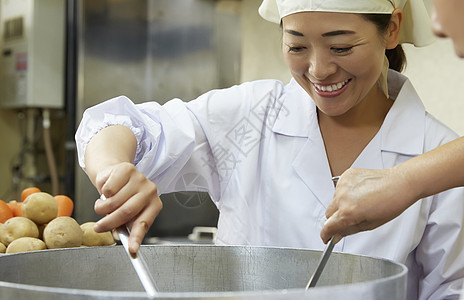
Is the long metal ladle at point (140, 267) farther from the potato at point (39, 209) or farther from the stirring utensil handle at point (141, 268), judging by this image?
the potato at point (39, 209)

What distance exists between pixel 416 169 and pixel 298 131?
0.55m

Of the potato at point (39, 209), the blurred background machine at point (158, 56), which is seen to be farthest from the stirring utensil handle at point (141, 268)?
the blurred background machine at point (158, 56)

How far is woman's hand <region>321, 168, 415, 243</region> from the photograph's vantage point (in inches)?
31.0

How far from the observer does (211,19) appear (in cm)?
370

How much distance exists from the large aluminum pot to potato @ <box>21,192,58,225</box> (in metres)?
0.43

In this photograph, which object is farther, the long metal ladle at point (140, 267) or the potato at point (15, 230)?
the potato at point (15, 230)

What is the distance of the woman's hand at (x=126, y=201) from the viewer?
2.66ft

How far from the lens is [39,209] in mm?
1167

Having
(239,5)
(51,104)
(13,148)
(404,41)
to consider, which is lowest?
(13,148)

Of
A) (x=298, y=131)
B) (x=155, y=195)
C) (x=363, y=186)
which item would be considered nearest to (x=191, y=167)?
(x=298, y=131)

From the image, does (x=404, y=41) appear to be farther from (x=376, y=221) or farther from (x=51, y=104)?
(x=51, y=104)

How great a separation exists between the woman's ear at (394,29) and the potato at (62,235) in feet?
2.33

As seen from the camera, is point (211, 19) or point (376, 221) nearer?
point (376, 221)

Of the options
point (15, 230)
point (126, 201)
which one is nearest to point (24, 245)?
point (15, 230)
